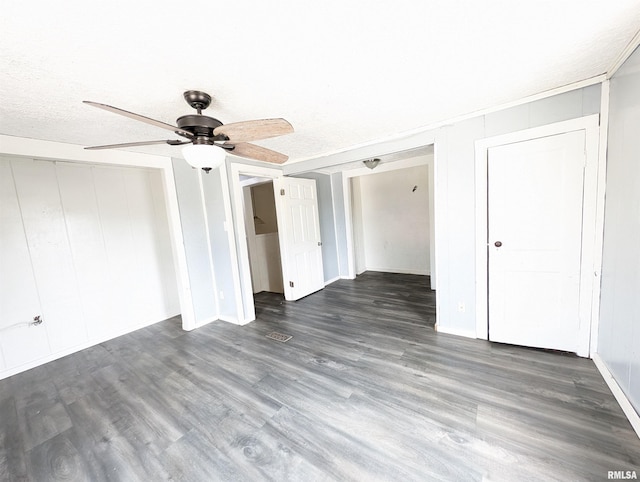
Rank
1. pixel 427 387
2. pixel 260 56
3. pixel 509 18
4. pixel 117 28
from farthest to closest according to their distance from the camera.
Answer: pixel 427 387 < pixel 260 56 < pixel 509 18 < pixel 117 28

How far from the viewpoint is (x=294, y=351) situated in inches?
98.5

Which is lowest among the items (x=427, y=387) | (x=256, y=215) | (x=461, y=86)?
(x=427, y=387)

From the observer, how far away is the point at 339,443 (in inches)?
57.5

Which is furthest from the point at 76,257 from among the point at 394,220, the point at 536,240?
the point at 394,220

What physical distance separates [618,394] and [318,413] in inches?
75.8

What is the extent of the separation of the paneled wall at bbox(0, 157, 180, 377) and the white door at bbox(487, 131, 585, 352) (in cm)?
408

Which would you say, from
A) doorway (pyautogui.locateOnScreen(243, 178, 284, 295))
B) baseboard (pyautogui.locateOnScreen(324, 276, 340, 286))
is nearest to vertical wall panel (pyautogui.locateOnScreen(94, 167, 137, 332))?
doorway (pyautogui.locateOnScreen(243, 178, 284, 295))

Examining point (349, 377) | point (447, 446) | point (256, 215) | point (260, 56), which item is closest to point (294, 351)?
point (349, 377)

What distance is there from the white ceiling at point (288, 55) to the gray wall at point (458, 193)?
0.21 meters

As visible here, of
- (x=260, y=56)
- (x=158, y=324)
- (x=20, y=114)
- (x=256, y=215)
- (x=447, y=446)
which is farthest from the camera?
(x=256, y=215)

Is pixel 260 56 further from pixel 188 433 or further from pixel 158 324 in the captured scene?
pixel 158 324

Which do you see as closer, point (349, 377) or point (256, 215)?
point (349, 377)

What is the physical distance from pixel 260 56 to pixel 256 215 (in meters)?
4.09

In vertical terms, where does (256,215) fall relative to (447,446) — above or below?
above
